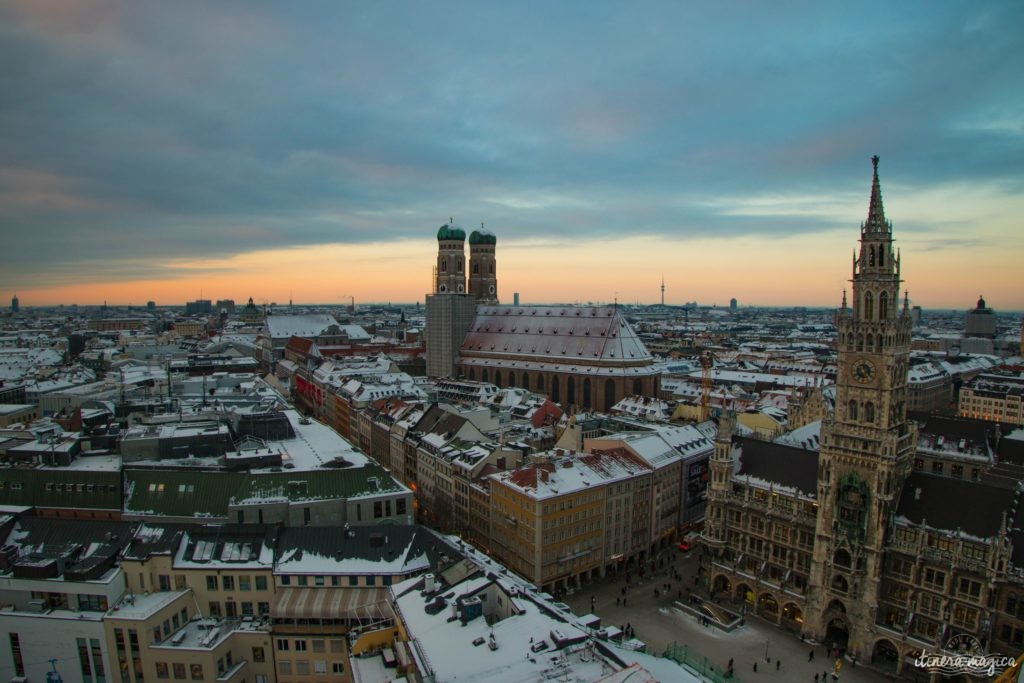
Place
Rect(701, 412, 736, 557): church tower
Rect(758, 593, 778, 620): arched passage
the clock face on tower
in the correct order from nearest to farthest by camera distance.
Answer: the clock face on tower
Rect(758, 593, 778, 620): arched passage
Rect(701, 412, 736, 557): church tower

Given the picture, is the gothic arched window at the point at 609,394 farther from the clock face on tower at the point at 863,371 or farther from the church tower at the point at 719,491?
the clock face on tower at the point at 863,371

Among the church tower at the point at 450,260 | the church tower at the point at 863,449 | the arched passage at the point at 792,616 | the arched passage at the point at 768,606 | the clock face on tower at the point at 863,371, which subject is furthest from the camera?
the church tower at the point at 450,260

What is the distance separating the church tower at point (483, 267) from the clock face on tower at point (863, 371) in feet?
440

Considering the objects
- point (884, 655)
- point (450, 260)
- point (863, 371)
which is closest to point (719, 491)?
point (863, 371)

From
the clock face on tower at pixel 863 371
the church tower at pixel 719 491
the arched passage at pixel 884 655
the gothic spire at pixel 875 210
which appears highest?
the gothic spire at pixel 875 210

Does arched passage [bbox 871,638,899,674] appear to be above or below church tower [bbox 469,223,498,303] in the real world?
below

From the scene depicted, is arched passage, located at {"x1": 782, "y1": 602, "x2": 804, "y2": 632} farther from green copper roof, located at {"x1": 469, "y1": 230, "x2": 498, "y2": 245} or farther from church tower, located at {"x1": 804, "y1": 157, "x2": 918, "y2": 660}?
green copper roof, located at {"x1": 469, "y1": 230, "x2": 498, "y2": 245}

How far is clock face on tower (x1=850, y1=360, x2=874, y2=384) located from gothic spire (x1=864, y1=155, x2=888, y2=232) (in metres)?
12.4

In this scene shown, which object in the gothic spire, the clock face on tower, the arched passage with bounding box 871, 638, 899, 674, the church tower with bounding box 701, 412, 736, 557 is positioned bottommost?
the arched passage with bounding box 871, 638, 899, 674

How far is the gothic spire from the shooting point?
213 feet

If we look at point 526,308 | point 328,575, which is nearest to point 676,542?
point 328,575

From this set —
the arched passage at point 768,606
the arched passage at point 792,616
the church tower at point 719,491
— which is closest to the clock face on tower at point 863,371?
the church tower at point 719,491

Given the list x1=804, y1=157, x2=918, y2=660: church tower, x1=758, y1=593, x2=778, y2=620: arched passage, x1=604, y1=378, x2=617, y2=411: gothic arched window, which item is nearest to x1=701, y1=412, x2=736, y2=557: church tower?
x1=758, y1=593, x2=778, y2=620: arched passage

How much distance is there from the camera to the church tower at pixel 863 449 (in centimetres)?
6406
